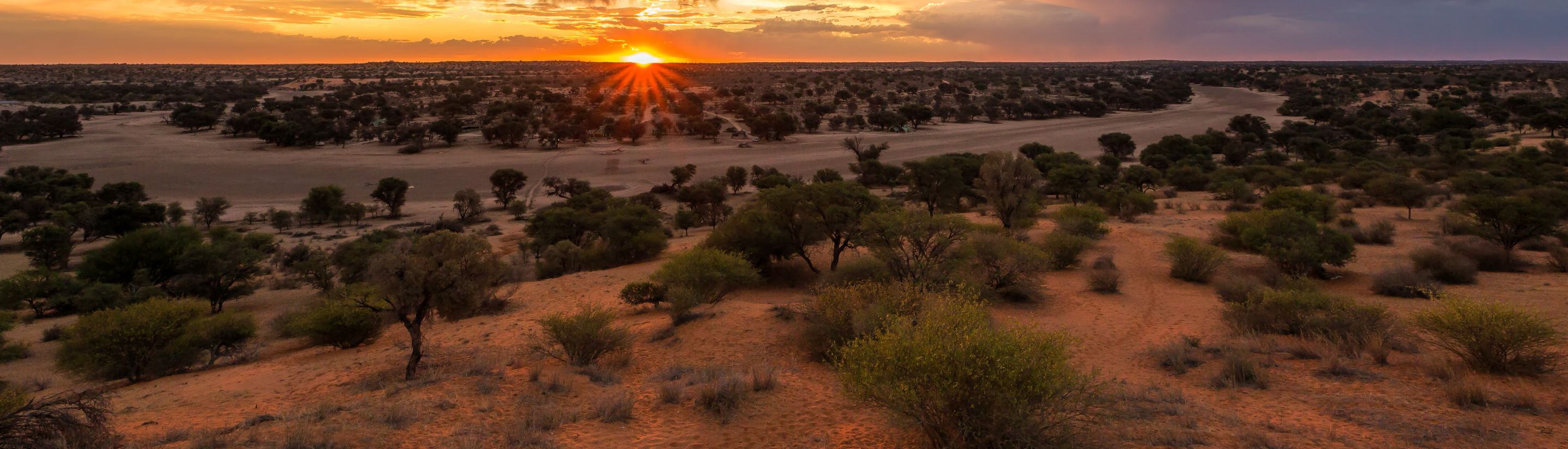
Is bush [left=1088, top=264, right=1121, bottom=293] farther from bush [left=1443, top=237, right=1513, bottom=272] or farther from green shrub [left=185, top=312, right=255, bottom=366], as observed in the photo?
green shrub [left=185, top=312, right=255, bottom=366]

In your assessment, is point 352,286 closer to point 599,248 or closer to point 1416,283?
point 599,248

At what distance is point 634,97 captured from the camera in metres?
92.7

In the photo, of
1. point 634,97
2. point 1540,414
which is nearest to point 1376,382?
point 1540,414

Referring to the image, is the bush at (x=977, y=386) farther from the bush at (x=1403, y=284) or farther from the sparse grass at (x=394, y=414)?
the bush at (x=1403, y=284)

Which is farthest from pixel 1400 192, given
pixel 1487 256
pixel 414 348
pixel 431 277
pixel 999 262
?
pixel 414 348

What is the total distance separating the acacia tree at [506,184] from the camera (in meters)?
39.0

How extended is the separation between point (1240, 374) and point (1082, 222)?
44.6 ft

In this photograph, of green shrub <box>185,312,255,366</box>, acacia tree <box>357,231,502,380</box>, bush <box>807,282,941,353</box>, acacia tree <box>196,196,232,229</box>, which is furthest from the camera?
acacia tree <box>196,196,232,229</box>

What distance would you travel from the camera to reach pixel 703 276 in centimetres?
1630

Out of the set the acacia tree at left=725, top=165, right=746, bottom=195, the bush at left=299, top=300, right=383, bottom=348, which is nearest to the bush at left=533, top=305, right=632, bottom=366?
the bush at left=299, top=300, right=383, bottom=348

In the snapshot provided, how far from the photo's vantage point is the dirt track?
43.5 meters

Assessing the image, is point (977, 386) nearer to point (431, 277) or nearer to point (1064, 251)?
point (431, 277)

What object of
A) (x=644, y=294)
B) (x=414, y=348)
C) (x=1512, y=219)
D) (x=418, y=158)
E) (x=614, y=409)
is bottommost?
(x=644, y=294)

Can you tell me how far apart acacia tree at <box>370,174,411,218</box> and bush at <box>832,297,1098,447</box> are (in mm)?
34479
